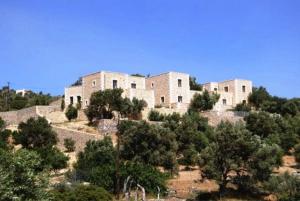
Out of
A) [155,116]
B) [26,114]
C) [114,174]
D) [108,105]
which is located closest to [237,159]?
[114,174]

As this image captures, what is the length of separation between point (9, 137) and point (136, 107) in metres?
13.2

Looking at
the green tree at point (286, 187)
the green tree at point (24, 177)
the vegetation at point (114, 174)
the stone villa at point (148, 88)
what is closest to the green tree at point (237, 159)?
the green tree at point (286, 187)

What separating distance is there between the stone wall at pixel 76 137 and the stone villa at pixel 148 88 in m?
9.36

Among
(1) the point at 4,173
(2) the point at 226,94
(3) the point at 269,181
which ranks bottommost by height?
(3) the point at 269,181

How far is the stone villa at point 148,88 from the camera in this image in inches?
2373

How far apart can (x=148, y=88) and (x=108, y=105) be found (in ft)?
35.0

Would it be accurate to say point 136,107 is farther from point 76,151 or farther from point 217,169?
point 217,169

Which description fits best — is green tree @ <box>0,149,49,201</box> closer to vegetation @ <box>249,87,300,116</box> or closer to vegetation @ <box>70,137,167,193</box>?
vegetation @ <box>70,137,167,193</box>

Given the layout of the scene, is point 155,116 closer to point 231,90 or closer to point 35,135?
point 35,135

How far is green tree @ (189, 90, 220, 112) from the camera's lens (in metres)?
63.3

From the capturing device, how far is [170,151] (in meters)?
42.2

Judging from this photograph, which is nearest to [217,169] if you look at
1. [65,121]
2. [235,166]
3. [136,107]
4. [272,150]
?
[235,166]

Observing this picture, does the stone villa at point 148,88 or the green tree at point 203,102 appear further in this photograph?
the green tree at point 203,102

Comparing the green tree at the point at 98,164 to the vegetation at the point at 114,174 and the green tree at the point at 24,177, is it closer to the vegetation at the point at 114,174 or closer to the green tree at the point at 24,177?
the vegetation at the point at 114,174
